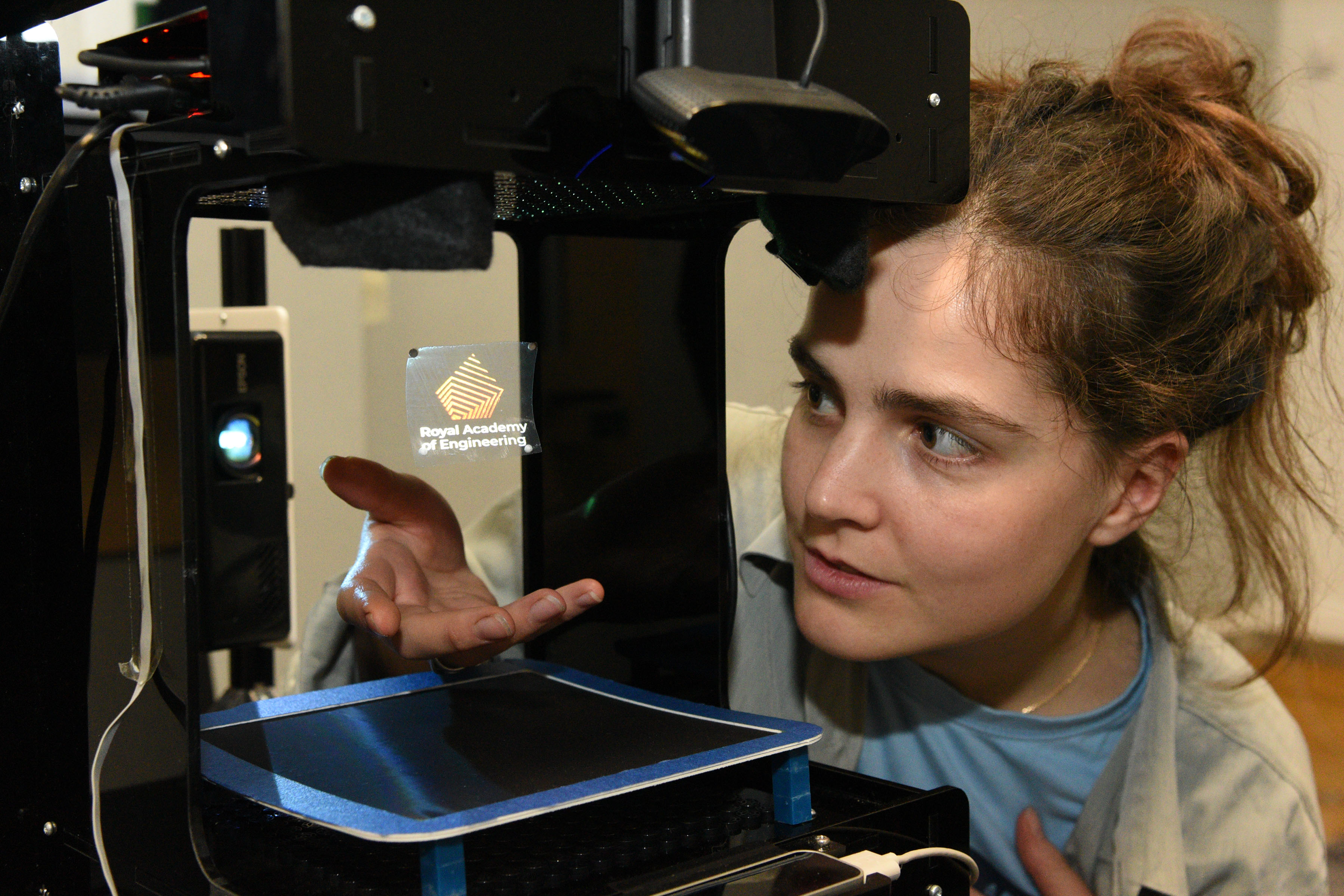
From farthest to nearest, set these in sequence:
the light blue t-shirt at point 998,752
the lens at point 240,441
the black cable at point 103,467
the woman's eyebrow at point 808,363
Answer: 1. the lens at point 240,441
2. the light blue t-shirt at point 998,752
3. the woman's eyebrow at point 808,363
4. the black cable at point 103,467

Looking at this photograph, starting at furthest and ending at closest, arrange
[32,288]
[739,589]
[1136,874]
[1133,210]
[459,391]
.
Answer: [739,589] < [1136,874] < [1133,210] < [459,391] < [32,288]

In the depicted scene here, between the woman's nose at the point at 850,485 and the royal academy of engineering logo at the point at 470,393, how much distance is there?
0.21m

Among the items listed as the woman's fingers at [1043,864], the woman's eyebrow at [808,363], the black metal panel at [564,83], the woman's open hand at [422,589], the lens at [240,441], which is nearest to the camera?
the black metal panel at [564,83]

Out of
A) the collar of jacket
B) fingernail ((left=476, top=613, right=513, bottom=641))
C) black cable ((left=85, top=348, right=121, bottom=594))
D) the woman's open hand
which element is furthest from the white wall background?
black cable ((left=85, top=348, right=121, bottom=594))

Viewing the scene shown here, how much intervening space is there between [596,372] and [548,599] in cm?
21

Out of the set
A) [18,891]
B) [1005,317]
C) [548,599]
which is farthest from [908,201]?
[18,891]

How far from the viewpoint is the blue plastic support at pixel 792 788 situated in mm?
559

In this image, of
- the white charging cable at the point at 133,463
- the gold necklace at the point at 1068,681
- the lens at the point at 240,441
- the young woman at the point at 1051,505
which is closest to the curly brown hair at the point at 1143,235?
the young woman at the point at 1051,505

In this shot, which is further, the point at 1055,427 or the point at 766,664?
the point at 766,664

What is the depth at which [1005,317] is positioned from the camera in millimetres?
709

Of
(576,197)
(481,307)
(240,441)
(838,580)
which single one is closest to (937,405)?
(838,580)

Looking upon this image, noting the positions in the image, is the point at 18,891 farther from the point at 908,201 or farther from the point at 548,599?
the point at 908,201

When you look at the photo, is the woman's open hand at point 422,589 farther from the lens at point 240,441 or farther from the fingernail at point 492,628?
the lens at point 240,441

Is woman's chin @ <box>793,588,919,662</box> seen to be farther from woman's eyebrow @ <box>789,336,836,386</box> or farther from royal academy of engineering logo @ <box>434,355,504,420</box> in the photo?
royal academy of engineering logo @ <box>434,355,504,420</box>
